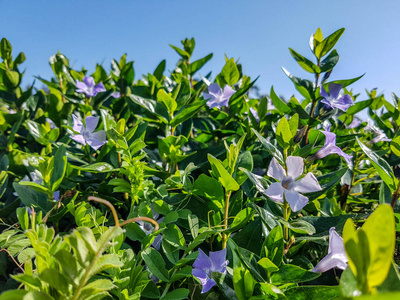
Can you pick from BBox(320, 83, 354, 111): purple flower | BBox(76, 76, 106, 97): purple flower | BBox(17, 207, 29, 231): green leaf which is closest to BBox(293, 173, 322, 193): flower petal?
BBox(320, 83, 354, 111): purple flower

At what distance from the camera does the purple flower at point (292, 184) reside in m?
0.88

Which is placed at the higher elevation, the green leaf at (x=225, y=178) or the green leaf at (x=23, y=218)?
the green leaf at (x=225, y=178)

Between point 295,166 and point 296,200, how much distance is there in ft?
0.29

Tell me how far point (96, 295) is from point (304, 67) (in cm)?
116

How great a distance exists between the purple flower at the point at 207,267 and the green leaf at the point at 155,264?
0.08 meters

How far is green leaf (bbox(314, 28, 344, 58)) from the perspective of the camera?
136cm

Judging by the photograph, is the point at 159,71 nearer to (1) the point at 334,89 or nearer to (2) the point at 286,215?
(1) the point at 334,89

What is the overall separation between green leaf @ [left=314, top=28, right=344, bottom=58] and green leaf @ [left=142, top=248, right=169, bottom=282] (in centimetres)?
101

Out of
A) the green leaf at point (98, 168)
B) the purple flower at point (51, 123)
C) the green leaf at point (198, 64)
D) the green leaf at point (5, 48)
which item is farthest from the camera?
the green leaf at point (198, 64)

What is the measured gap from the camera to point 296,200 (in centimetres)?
88

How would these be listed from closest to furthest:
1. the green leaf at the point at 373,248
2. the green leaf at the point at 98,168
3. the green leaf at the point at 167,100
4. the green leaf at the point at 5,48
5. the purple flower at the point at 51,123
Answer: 1. the green leaf at the point at 373,248
2. the green leaf at the point at 98,168
3. the green leaf at the point at 167,100
4. the purple flower at the point at 51,123
5. the green leaf at the point at 5,48

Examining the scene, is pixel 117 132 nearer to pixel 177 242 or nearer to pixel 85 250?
pixel 177 242

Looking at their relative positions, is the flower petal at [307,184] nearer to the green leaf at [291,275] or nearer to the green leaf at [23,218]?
the green leaf at [291,275]

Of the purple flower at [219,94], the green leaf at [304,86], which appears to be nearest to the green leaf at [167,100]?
the purple flower at [219,94]
